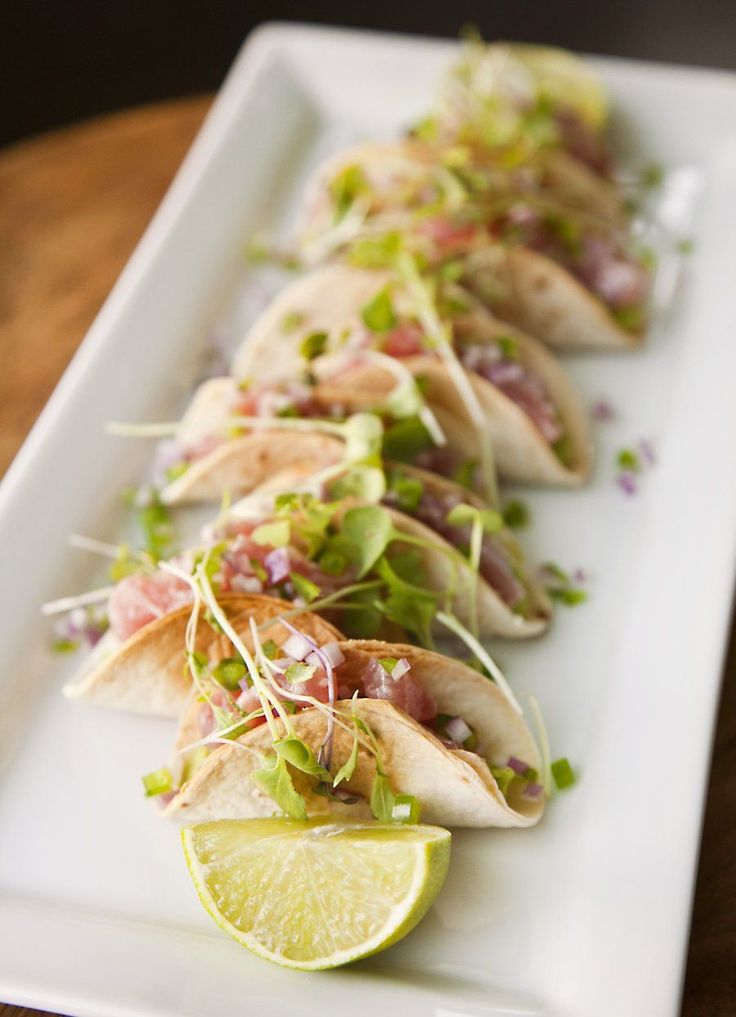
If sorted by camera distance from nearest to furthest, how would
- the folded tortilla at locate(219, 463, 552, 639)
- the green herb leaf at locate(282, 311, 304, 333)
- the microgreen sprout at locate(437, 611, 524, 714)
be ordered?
1. the microgreen sprout at locate(437, 611, 524, 714)
2. the folded tortilla at locate(219, 463, 552, 639)
3. the green herb leaf at locate(282, 311, 304, 333)

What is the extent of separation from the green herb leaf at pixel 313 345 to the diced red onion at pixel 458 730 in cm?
143

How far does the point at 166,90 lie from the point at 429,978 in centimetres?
690

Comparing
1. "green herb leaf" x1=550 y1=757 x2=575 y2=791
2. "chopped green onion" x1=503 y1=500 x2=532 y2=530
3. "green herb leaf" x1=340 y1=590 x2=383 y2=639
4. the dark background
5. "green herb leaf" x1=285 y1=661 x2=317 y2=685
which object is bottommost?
the dark background

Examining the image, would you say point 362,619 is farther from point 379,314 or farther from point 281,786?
point 379,314

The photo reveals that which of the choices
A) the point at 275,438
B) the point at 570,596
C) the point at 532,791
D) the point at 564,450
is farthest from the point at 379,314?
the point at 532,791

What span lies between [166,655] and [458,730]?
0.75 metres

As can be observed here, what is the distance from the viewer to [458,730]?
295 centimetres

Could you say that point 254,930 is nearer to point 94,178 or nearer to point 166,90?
point 94,178

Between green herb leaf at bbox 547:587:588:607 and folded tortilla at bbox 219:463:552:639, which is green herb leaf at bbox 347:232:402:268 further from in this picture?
green herb leaf at bbox 547:587:588:607

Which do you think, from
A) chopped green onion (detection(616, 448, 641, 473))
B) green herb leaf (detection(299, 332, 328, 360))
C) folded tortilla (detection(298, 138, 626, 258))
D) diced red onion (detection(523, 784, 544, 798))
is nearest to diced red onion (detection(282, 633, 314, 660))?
diced red onion (detection(523, 784, 544, 798))

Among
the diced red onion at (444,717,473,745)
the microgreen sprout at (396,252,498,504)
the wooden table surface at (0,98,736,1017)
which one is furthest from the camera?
the wooden table surface at (0,98,736,1017)

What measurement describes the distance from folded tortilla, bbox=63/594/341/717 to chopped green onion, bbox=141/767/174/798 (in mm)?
204

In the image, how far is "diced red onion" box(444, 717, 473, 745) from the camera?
9.68 ft

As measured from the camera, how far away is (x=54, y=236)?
4.92 metres
